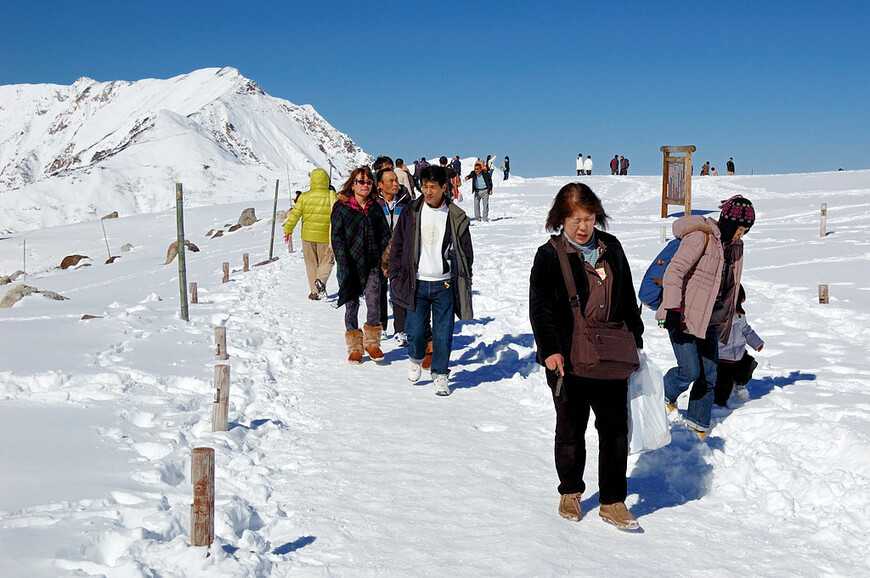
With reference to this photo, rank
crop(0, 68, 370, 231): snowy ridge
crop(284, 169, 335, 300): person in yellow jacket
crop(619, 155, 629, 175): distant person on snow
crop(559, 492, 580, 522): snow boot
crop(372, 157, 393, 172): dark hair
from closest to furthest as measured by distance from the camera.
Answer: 1. crop(559, 492, 580, 522): snow boot
2. crop(372, 157, 393, 172): dark hair
3. crop(284, 169, 335, 300): person in yellow jacket
4. crop(619, 155, 629, 175): distant person on snow
5. crop(0, 68, 370, 231): snowy ridge

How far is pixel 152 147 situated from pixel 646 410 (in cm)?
10136

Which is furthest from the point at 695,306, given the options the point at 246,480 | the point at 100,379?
the point at 100,379

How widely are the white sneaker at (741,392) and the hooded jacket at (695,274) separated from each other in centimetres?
138

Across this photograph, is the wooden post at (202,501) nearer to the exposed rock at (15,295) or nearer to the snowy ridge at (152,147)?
the exposed rock at (15,295)

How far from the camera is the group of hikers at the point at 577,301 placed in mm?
4051

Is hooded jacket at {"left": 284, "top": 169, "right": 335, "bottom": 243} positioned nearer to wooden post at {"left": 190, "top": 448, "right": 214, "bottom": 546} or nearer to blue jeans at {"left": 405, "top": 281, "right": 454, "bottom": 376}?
blue jeans at {"left": 405, "top": 281, "right": 454, "bottom": 376}

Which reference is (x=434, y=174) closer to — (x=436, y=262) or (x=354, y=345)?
(x=436, y=262)

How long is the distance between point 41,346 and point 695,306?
6.02 m

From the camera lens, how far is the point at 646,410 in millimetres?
4207

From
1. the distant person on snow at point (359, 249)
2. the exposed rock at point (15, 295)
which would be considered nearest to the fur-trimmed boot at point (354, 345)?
the distant person on snow at point (359, 249)

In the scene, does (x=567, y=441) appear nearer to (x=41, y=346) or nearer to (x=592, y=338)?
(x=592, y=338)

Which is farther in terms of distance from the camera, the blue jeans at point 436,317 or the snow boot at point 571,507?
the blue jeans at point 436,317

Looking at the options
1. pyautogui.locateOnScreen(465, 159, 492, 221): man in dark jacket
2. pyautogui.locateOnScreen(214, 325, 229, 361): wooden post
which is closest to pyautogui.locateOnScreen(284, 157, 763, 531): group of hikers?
pyautogui.locateOnScreen(214, 325, 229, 361): wooden post

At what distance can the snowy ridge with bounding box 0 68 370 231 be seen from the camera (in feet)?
249
